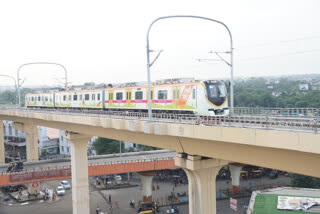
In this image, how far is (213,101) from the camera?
69.5ft

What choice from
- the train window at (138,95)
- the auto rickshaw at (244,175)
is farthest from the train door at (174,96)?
the auto rickshaw at (244,175)

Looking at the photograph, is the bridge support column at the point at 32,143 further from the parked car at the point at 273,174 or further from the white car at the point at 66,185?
the parked car at the point at 273,174

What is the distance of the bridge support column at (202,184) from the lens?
19547 mm

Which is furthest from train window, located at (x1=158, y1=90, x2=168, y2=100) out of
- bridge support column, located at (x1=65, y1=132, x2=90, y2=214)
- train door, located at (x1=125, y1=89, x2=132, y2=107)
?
bridge support column, located at (x1=65, y1=132, x2=90, y2=214)

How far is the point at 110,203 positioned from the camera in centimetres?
4184

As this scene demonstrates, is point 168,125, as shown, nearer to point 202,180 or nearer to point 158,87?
point 202,180

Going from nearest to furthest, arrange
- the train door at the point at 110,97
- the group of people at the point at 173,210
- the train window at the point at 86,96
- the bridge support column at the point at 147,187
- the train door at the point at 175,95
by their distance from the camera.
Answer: the train door at the point at 175,95 → the train door at the point at 110,97 → the group of people at the point at 173,210 → the train window at the point at 86,96 → the bridge support column at the point at 147,187

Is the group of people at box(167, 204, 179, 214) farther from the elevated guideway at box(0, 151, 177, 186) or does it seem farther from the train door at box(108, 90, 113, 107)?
the train door at box(108, 90, 113, 107)

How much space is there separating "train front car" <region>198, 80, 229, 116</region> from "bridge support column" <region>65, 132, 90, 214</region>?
16532mm

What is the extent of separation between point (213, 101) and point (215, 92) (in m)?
0.67

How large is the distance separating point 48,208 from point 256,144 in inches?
1337

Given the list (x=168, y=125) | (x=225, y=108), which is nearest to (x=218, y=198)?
(x=225, y=108)

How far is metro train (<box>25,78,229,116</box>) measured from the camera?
69.9 ft

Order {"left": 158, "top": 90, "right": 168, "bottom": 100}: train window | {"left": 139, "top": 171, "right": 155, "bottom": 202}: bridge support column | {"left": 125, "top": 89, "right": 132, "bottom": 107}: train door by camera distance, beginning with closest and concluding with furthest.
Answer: {"left": 158, "top": 90, "right": 168, "bottom": 100}: train window, {"left": 125, "top": 89, "right": 132, "bottom": 107}: train door, {"left": 139, "top": 171, "right": 155, "bottom": 202}: bridge support column
